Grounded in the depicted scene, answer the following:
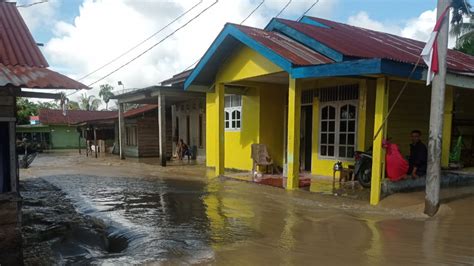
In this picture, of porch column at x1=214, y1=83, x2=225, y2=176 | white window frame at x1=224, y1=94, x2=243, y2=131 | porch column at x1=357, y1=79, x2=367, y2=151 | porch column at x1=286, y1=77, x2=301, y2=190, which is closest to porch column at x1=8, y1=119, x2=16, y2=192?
porch column at x1=286, y1=77, x2=301, y2=190

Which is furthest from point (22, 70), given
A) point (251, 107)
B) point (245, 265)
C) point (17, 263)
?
point (251, 107)

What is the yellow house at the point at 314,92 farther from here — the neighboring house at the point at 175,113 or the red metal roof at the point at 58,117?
the red metal roof at the point at 58,117

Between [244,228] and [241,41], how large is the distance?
19.2 feet

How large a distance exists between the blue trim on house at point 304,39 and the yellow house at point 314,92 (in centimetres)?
3

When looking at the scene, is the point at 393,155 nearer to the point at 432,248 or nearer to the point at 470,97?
the point at 432,248

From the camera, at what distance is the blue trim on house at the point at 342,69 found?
6.42 meters

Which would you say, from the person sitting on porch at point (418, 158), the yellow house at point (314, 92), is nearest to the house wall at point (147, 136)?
the yellow house at point (314, 92)

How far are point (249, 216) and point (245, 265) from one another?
2461 mm

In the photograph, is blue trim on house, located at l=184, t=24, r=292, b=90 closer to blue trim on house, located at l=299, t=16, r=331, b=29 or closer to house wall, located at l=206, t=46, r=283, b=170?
house wall, located at l=206, t=46, r=283, b=170

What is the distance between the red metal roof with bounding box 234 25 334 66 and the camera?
27.3 feet

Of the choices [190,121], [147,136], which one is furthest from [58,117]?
[190,121]

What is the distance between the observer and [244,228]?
19.1 feet

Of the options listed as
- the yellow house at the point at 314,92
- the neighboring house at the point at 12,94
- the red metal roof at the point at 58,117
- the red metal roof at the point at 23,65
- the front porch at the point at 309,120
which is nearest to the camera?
the red metal roof at the point at 23,65

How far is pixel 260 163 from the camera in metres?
11.1
